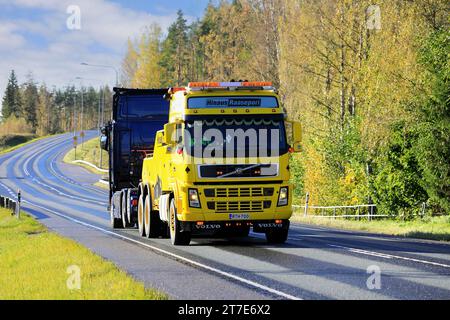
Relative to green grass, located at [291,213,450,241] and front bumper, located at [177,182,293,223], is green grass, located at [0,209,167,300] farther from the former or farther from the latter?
green grass, located at [291,213,450,241]

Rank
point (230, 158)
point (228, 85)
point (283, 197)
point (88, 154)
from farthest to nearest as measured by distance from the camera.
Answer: point (88, 154) → point (228, 85) → point (283, 197) → point (230, 158)

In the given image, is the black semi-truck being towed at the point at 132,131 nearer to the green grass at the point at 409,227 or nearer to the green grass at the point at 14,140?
the green grass at the point at 409,227

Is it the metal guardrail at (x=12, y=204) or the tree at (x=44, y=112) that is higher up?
the tree at (x=44, y=112)

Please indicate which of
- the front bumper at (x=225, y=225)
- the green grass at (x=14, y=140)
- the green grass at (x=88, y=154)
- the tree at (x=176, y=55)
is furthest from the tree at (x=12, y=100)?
the front bumper at (x=225, y=225)

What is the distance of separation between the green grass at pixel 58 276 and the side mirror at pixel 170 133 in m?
2.89

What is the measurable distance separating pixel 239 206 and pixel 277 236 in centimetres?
246

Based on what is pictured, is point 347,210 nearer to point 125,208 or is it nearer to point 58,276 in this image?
point 125,208

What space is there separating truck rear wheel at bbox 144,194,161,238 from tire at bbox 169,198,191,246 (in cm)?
255

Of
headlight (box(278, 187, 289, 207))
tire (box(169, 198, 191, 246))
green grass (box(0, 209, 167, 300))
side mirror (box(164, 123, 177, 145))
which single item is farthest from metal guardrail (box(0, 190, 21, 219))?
headlight (box(278, 187, 289, 207))

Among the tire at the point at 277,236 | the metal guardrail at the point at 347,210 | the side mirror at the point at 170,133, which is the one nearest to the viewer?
the side mirror at the point at 170,133

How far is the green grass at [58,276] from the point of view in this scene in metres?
9.95

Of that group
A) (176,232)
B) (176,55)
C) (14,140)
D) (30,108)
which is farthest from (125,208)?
(30,108)

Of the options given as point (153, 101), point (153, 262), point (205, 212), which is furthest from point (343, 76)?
point (153, 262)

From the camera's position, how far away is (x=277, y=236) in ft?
61.2
